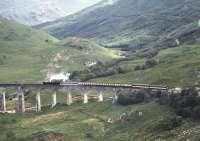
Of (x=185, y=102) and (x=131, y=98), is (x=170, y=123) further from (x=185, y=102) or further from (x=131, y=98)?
(x=131, y=98)

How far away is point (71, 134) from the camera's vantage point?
13900 centimetres

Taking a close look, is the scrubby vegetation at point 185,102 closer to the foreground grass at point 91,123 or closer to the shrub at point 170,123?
the foreground grass at point 91,123

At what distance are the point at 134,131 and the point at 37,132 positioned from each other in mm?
30527

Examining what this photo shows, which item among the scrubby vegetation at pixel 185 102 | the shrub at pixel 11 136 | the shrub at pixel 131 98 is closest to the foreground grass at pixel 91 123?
the shrub at pixel 11 136

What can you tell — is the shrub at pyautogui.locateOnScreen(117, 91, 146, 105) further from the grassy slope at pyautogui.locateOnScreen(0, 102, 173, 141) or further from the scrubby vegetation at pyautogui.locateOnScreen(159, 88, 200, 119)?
the scrubby vegetation at pyautogui.locateOnScreen(159, 88, 200, 119)

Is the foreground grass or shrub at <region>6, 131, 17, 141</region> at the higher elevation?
the foreground grass

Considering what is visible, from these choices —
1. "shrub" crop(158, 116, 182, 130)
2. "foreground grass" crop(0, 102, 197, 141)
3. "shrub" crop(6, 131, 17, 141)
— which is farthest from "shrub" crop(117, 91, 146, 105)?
"shrub" crop(158, 116, 182, 130)

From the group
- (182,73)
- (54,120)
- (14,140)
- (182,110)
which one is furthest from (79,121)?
(182,73)

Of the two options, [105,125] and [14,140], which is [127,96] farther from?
[14,140]

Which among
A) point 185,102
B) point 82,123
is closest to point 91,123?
point 82,123

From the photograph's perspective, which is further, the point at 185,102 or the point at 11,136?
the point at 11,136

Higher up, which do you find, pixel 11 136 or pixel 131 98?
pixel 131 98

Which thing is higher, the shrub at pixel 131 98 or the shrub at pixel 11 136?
the shrub at pixel 131 98

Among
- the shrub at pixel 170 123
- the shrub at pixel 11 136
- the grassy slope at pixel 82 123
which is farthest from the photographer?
the shrub at pixel 11 136
